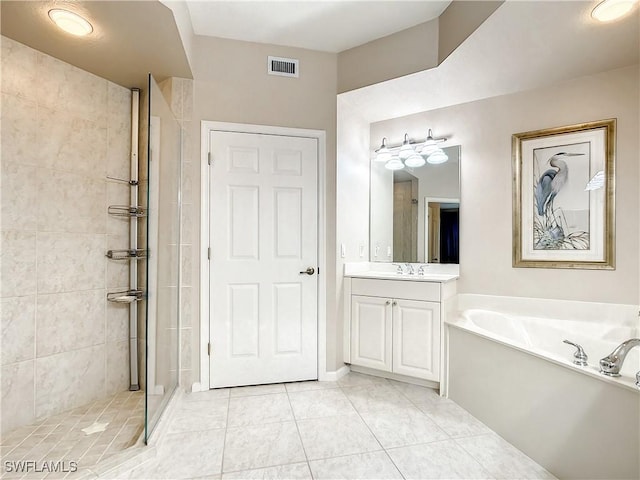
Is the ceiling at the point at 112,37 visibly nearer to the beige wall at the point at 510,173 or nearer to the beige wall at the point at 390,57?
the beige wall at the point at 390,57

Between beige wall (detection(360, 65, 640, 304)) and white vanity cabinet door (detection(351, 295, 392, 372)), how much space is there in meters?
0.73

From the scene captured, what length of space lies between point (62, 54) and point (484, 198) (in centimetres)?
313

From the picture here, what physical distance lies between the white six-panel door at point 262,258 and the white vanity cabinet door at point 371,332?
1.15 ft

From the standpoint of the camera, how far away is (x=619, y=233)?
2250mm

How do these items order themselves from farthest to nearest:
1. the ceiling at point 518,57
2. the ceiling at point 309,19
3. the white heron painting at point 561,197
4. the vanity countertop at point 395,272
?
the vanity countertop at point 395,272 < the white heron painting at point 561,197 < the ceiling at point 309,19 < the ceiling at point 518,57

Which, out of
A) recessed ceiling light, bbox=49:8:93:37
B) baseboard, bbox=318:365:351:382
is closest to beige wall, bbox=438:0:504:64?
recessed ceiling light, bbox=49:8:93:37

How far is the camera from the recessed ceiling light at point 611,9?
1635 mm

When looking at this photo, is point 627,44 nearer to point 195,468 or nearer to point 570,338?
point 570,338

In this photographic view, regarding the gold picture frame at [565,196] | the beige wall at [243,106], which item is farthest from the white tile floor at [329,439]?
the gold picture frame at [565,196]

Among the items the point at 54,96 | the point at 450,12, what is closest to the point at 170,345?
the point at 54,96

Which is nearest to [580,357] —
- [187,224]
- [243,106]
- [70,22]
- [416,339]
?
[416,339]

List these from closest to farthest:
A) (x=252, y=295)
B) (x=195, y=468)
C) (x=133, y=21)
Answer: (x=195, y=468)
(x=133, y=21)
(x=252, y=295)

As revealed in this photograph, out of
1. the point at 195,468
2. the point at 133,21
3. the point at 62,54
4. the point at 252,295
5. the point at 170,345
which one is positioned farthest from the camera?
the point at 252,295

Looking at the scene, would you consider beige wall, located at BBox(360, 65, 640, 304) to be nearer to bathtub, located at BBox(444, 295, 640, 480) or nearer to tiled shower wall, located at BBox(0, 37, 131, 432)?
bathtub, located at BBox(444, 295, 640, 480)
